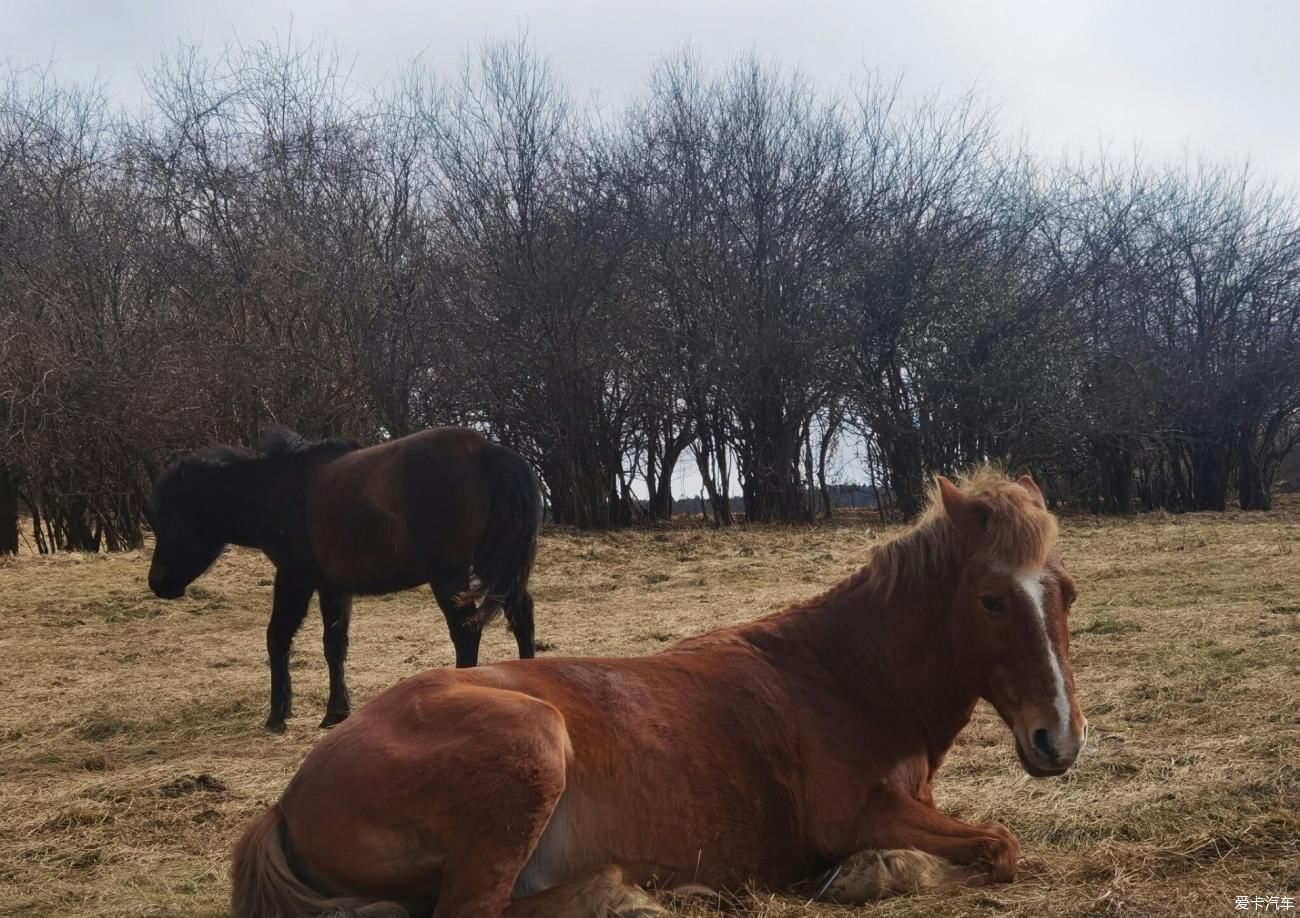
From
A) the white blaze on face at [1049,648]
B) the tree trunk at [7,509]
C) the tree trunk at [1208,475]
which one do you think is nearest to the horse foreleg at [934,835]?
the white blaze on face at [1049,648]

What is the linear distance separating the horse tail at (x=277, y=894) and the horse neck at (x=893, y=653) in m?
1.66

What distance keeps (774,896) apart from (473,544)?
457 cm

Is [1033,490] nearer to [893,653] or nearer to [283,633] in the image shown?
[893,653]

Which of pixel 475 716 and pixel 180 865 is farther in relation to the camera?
pixel 180 865

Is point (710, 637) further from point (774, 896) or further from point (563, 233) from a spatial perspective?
point (563, 233)

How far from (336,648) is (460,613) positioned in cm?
→ 89

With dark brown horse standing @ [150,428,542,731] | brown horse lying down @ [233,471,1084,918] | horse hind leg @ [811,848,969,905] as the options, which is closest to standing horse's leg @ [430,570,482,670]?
dark brown horse standing @ [150,428,542,731]

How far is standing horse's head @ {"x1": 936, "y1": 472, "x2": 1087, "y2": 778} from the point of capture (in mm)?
3178

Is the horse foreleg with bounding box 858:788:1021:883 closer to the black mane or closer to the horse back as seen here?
the horse back

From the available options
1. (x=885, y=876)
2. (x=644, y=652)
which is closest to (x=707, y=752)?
(x=885, y=876)

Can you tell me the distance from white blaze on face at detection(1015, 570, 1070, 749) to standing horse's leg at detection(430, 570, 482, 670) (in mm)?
4525

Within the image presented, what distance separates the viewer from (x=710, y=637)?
411 cm

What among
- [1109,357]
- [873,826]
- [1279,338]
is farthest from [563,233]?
[873,826]

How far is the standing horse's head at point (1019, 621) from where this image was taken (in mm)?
3178
